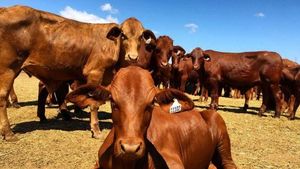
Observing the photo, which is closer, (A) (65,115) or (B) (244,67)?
(A) (65,115)

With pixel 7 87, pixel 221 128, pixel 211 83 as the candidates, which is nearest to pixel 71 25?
pixel 7 87

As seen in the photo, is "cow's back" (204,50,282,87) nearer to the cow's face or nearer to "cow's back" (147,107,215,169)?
the cow's face

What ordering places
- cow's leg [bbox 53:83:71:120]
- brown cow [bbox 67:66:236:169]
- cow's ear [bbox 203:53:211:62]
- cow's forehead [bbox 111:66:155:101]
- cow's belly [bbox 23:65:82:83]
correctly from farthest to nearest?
cow's ear [bbox 203:53:211:62] → cow's leg [bbox 53:83:71:120] → cow's belly [bbox 23:65:82:83] → cow's forehead [bbox 111:66:155:101] → brown cow [bbox 67:66:236:169]

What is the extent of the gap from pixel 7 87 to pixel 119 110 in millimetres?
5112

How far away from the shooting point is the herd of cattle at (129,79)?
12.1ft

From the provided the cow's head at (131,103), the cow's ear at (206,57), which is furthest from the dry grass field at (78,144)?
the cow's ear at (206,57)

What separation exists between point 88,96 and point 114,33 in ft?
16.0

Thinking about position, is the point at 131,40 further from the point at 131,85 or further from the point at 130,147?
the point at 130,147

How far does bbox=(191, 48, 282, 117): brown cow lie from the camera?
15.4 metres

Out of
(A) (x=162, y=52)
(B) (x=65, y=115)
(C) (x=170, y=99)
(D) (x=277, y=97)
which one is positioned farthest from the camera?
(D) (x=277, y=97)

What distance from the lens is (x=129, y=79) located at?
3.72 m

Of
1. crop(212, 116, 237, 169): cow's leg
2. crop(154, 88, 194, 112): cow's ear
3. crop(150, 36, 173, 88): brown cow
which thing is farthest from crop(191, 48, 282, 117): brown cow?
crop(154, 88, 194, 112): cow's ear

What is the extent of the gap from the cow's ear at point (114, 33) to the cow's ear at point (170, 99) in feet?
16.2

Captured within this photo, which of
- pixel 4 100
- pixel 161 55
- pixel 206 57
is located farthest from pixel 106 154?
pixel 206 57
